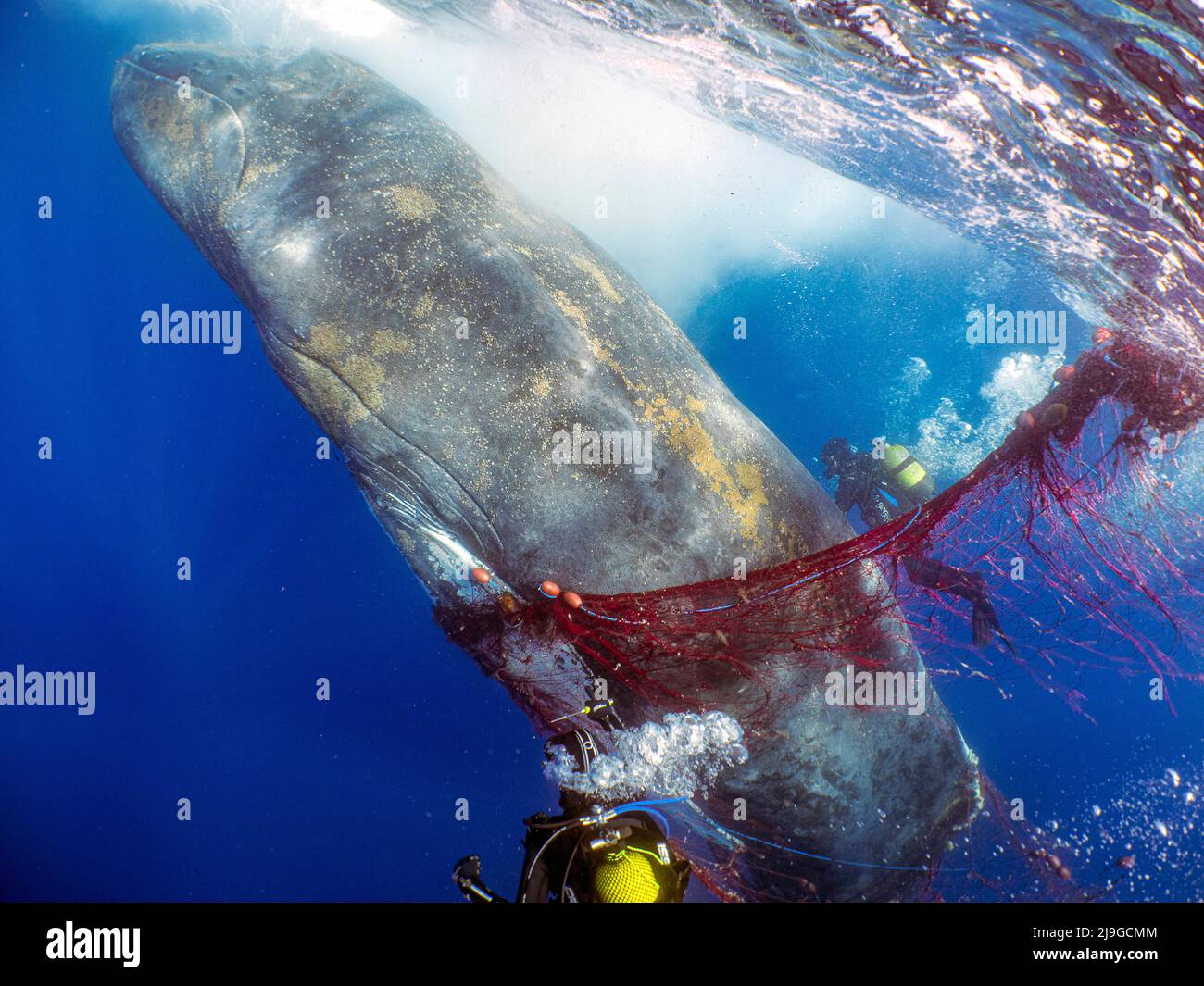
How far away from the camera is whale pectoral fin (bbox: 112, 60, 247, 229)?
12.8ft

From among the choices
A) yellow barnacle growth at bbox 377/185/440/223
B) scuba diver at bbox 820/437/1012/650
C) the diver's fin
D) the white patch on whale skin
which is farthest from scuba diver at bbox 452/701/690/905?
scuba diver at bbox 820/437/1012/650

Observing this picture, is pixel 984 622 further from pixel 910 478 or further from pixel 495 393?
pixel 495 393

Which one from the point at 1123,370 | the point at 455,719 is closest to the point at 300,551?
the point at 455,719

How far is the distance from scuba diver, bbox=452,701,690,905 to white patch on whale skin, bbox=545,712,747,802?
432mm

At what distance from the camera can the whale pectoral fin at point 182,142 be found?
3.91 meters

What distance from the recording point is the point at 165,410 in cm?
2816

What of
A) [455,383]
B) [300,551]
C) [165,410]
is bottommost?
[300,551]

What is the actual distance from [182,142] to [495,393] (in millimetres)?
3005

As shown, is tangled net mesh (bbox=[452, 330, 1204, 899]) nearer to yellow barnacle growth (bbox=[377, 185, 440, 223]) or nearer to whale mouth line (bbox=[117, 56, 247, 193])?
yellow barnacle growth (bbox=[377, 185, 440, 223])

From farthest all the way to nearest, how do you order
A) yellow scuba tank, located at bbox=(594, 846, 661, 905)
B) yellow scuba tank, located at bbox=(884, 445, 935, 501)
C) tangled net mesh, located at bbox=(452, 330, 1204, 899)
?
1. yellow scuba tank, located at bbox=(884, 445, 935, 501)
2. tangled net mesh, located at bbox=(452, 330, 1204, 899)
3. yellow scuba tank, located at bbox=(594, 846, 661, 905)

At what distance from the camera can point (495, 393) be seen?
345cm

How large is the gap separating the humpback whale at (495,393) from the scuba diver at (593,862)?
0.74 m
